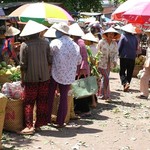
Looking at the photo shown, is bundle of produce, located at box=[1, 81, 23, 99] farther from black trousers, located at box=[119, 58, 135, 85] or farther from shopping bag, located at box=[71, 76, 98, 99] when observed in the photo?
black trousers, located at box=[119, 58, 135, 85]

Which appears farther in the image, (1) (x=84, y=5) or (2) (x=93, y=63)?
(1) (x=84, y=5)

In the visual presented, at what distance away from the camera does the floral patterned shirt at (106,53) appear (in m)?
9.74

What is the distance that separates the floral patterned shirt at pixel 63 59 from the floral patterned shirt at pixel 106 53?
247cm

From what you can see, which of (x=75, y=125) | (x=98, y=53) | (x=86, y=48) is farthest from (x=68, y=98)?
(x=98, y=53)

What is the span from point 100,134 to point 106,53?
290cm

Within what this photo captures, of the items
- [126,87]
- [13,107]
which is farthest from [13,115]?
[126,87]

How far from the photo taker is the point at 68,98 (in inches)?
308

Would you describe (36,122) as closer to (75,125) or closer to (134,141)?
(75,125)

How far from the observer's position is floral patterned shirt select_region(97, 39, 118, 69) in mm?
9742

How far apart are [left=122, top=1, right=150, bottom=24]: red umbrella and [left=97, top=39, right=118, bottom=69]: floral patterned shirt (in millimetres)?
2060

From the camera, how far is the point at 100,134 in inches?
289

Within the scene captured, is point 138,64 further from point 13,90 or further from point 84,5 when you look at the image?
point 84,5

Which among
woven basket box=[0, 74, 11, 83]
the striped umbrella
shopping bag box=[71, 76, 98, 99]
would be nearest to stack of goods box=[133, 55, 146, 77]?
the striped umbrella

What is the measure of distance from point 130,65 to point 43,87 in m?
5.46
